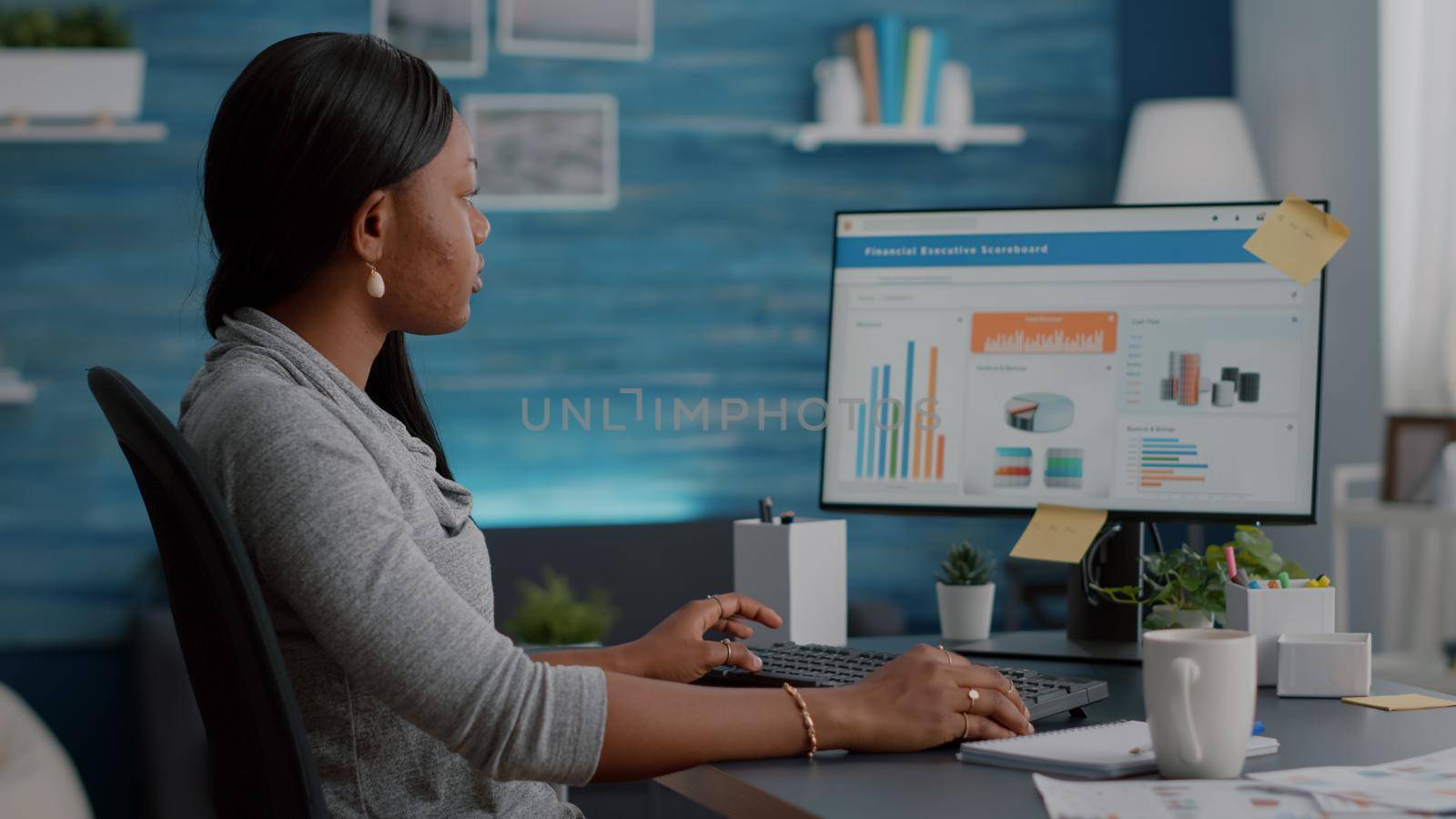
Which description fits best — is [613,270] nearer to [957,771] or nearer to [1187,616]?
[1187,616]

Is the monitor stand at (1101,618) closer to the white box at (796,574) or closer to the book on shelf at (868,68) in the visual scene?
the white box at (796,574)

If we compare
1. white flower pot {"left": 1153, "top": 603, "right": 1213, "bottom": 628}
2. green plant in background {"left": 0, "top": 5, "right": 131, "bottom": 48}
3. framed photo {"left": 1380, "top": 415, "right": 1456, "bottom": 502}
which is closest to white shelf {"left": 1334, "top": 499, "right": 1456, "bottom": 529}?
framed photo {"left": 1380, "top": 415, "right": 1456, "bottom": 502}

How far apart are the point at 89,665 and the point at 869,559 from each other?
206 cm

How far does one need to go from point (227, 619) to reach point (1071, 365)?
1030mm

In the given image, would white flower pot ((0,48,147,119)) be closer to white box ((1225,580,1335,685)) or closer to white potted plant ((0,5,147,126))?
white potted plant ((0,5,147,126))

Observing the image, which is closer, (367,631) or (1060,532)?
(367,631)

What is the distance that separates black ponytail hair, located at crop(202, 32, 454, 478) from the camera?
47.1 inches

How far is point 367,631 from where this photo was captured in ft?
3.39

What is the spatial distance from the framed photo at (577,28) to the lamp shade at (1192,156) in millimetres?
1370

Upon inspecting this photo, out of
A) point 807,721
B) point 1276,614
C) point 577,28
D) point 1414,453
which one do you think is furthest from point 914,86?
point 807,721

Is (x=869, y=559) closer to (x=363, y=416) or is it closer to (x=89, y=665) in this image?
(x=89, y=665)

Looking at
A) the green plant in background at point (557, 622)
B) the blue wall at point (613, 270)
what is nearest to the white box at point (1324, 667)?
the green plant in background at point (557, 622)

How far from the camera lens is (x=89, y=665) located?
11.9ft

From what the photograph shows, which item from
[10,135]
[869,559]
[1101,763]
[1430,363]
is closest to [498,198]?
[10,135]
